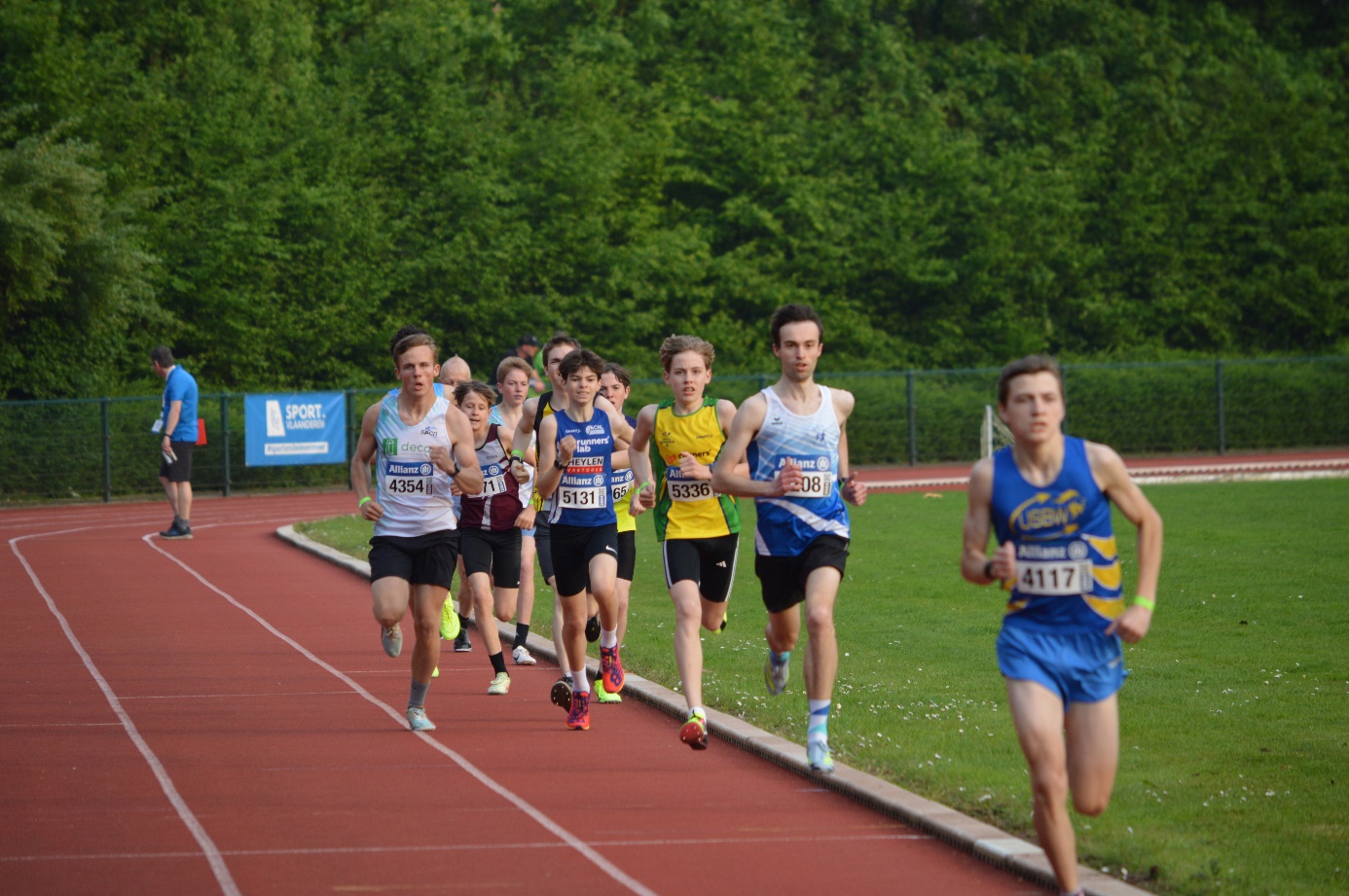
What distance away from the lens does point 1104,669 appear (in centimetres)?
563

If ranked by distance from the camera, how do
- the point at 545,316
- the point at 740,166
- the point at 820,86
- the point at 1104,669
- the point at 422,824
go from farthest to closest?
1. the point at 820,86
2. the point at 740,166
3. the point at 545,316
4. the point at 422,824
5. the point at 1104,669

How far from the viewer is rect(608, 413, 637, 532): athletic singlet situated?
10.2m

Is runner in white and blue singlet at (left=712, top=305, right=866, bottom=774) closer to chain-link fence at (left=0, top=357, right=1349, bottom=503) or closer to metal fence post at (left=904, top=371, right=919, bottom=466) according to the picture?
chain-link fence at (left=0, top=357, right=1349, bottom=503)

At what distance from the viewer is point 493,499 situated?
1122 centimetres

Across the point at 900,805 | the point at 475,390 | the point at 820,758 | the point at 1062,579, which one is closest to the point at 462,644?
the point at 475,390

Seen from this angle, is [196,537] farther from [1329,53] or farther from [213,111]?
[1329,53]

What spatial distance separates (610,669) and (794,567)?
225 cm

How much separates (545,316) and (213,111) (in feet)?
29.9

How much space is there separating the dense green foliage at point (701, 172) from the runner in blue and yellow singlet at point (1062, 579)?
31.1 m

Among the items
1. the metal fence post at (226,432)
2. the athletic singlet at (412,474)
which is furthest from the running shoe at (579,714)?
the metal fence post at (226,432)

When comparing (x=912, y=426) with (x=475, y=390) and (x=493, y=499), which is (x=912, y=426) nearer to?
(x=493, y=499)

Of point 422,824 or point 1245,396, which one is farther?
point 1245,396

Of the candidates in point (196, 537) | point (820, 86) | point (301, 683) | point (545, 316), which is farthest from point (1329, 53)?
point (301, 683)

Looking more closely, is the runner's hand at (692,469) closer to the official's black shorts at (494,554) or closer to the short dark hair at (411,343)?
the short dark hair at (411,343)
